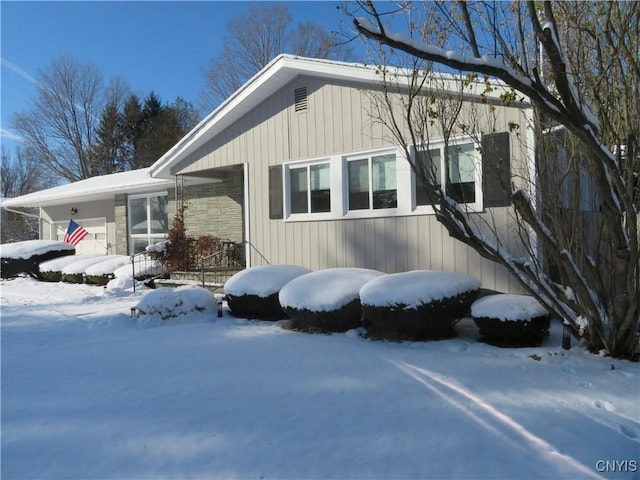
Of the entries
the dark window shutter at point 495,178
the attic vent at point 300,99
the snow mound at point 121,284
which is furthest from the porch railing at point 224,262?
the dark window shutter at point 495,178

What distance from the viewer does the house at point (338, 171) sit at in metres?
7.01

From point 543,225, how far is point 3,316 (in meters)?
8.67

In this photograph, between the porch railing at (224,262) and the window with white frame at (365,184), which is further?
the porch railing at (224,262)

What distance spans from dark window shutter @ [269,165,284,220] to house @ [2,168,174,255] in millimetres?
4672

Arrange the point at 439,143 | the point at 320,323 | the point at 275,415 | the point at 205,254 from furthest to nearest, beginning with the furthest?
the point at 205,254 → the point at 439,143 → the point at 320,323 → the point at 275,415

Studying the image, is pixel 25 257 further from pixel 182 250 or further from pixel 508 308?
pixel 508 308

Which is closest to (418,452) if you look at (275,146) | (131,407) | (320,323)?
(131,407)

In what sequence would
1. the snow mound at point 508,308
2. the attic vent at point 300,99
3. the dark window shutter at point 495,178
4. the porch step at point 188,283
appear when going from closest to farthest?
the snow mound at point 508,308 → the dark window shutter at point 495,178 → the attic vent at point 300,99 → the porch step at point 188,283

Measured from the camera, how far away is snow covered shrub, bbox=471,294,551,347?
5.44m

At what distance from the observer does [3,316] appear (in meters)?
8.32

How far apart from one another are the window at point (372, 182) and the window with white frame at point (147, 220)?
297 inches

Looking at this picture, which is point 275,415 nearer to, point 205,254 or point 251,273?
point 251,273

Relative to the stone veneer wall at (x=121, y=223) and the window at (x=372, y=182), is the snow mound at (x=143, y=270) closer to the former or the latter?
the stone veneer wall at (x=121, y=223)

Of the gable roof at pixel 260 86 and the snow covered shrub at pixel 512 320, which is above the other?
the gable roof at pixel 260 86
